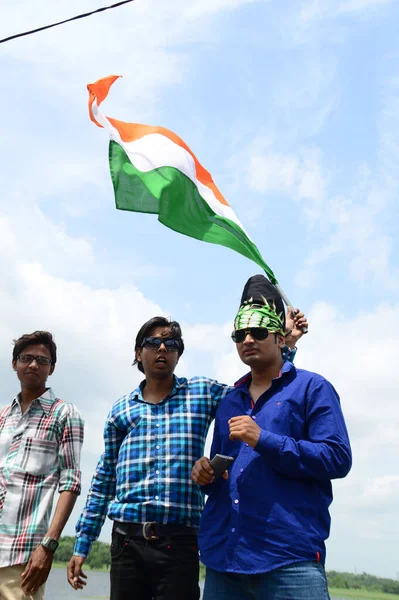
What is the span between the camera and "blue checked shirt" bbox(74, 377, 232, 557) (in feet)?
15.0

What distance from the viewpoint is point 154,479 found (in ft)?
15.2

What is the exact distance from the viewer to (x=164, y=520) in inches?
177

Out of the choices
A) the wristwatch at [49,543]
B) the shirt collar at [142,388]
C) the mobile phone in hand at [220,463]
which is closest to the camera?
the mobile phone in hand at [220,463]

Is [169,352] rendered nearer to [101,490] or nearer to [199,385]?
[199,385]

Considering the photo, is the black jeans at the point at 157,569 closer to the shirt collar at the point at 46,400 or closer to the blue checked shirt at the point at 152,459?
the blue checked shirt at the point at 152,459

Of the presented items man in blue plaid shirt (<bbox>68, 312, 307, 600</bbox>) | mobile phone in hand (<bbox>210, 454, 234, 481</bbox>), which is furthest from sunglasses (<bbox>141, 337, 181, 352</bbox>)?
mobile phone in hand (<bbox>210, 454, 234, 481</bbox>)

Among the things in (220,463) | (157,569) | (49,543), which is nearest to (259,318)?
(220,463)

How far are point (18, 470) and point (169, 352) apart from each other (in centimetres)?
137

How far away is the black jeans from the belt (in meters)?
0.02

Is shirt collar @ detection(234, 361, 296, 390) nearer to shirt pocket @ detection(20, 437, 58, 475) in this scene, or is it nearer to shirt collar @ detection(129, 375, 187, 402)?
shirt collar @ detection(129, 375, 187, 402)

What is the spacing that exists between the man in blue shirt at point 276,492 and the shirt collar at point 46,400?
5.53 feet

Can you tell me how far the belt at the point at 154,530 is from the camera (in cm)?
445

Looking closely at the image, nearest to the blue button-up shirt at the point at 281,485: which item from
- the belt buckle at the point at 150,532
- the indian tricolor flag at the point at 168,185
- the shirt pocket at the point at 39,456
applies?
the belt buckle at the point at 150,532

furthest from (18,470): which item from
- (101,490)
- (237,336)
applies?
(237,336)
